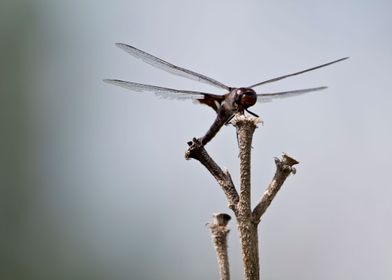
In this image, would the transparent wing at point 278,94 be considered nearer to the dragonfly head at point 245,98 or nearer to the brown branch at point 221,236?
the dragonfly head at point 245,98

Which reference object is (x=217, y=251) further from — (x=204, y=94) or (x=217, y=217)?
(x=204, y=94)

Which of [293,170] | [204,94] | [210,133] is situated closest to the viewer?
[293,170]

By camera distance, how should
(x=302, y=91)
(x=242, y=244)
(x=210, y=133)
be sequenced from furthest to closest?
(x=302, y=91) < (x=210, y=133) < (x=242, y=244)

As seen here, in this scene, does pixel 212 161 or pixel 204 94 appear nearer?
pixel 212 161

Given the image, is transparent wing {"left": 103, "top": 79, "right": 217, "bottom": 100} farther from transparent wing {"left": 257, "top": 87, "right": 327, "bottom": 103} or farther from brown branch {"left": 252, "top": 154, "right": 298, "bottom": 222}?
brown branch {"left": 252, "top": 154, "right": 298, "bottom": 222}

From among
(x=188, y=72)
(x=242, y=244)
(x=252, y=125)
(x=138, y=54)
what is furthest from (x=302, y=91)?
(x=242, y=244)

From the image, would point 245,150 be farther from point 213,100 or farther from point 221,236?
point 213,100

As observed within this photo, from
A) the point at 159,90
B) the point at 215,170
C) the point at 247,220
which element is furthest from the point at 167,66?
the point at 247,220
